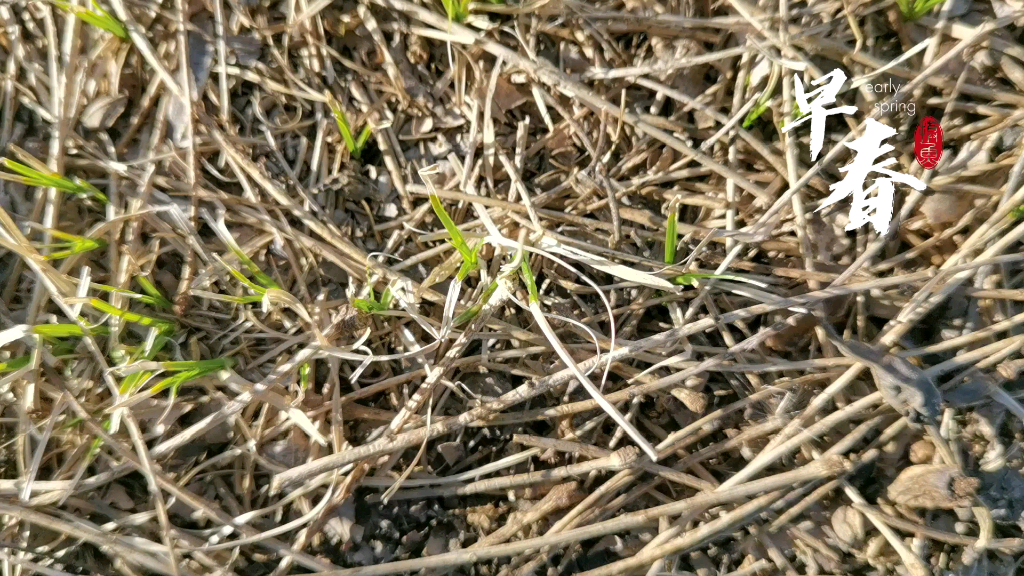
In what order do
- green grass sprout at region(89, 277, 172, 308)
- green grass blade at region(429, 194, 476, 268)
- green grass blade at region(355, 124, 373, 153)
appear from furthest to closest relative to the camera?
green grass blade at region(355, 124, 373, 153) → green grass sprout at region(89, 277, 172, 308) → green grass blade at region(429, 194, 476, 268)

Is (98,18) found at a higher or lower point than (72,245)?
higher

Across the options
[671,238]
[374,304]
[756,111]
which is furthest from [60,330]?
[756,111]

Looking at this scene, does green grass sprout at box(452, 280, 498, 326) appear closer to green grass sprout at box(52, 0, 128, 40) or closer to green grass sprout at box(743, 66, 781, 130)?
green grass sprout at box(743, 66, 781, 130)

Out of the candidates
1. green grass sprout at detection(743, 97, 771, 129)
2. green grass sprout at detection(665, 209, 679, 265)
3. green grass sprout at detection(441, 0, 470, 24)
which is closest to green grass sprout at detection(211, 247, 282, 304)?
green grass sprout at detection(441, 0, 470, 24)

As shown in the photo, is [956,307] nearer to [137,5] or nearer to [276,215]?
[276,215]

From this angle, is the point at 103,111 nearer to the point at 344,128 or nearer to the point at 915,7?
the point at 344,128

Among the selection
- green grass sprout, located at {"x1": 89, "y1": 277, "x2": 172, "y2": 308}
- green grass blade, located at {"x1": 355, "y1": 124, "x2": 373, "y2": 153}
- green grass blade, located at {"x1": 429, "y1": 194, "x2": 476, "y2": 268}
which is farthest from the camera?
green grass blade, located at {"x1": 355, "y1": 124, "x2": 373, "y2": 153}

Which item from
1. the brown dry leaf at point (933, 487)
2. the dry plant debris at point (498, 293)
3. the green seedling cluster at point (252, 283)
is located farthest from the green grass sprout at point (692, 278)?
the green seedling cluster at point (252, 283)
